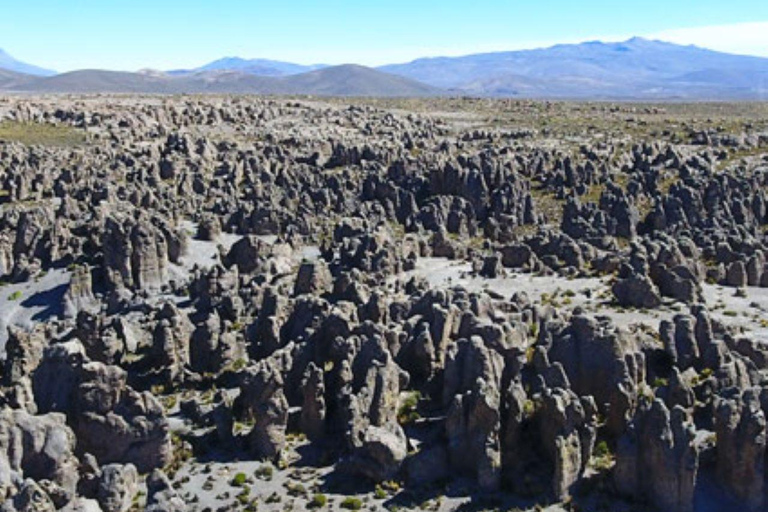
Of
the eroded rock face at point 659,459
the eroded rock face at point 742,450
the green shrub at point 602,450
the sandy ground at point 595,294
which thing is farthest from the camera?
the sandy ground at point 595,294

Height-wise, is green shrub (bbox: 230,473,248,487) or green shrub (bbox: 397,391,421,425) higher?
green shrub (bbox: 397,391,421,425)

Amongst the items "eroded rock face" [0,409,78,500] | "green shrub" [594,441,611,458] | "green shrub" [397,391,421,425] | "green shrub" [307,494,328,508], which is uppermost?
"eroded rock face" [0,409,78,500]

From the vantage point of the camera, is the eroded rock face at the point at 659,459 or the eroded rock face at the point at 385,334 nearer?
the eroded rock face at the point at 659,459

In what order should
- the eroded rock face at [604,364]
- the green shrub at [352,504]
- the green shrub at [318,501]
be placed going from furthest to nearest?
1. the eroded rock face at [604,364]
2. the green shrub at [318,501]
3. the green shrub at [352,504]

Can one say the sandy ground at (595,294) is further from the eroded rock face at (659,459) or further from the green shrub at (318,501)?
the green shrub at (318,501)

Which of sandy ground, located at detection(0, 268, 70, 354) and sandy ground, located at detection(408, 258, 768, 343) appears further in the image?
sandy ground, located at detection(0, 268, 70, 354)

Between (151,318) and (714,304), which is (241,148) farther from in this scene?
(714,304)

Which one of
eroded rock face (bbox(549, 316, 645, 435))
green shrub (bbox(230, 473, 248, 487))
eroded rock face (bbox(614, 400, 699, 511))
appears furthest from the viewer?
eroded rock face (bbox(549, 316, 645, 435))

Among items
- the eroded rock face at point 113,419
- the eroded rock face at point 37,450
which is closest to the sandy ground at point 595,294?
the eroded rock face at point 113,419

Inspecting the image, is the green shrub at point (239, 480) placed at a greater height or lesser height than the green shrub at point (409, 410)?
lesser

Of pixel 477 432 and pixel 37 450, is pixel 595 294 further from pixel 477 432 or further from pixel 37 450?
pixel 37 450

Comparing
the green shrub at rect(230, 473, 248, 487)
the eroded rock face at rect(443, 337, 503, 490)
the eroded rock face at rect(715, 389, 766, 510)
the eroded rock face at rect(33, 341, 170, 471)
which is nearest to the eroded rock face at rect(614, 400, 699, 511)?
the eroded rock face at rect(715, 389, 766, 510)

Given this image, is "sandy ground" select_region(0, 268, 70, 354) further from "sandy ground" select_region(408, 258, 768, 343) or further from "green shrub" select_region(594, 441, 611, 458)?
"green shrub" select_region(594, 441, 611, 458)

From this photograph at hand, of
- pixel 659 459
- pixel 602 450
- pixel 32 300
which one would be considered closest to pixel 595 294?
pixel 602 450
